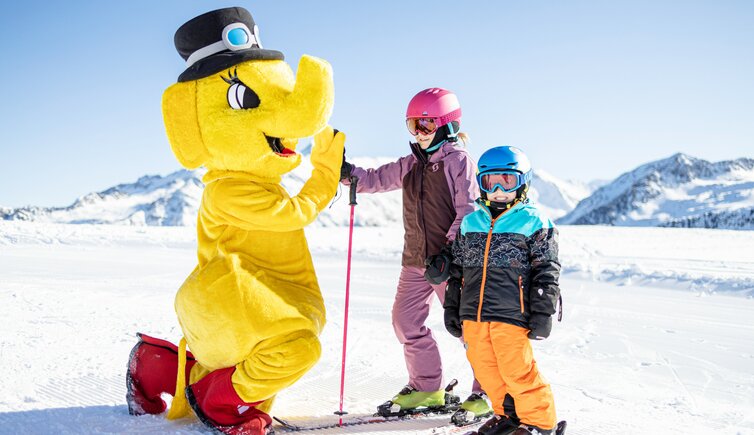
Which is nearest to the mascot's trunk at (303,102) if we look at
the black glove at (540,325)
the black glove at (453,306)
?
the black glove at (453,306)

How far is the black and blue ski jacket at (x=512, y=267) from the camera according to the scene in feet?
9.69

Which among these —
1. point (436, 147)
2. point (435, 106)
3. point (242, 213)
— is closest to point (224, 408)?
point (242, 213)

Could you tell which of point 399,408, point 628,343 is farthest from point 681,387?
point 399,408

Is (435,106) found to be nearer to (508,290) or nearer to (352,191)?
(352,191)

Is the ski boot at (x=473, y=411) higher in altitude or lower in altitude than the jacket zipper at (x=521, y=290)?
lower

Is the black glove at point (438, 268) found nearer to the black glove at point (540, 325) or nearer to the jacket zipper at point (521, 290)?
the jacket zipper at point (521, 290)

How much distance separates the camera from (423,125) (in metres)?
3.74

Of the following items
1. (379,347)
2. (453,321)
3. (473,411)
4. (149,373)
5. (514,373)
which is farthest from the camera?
(379,347)

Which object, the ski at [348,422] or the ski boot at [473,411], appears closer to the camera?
the ski at [348,422]

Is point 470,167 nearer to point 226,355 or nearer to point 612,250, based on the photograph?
point 226,355

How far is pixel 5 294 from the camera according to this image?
671 cm

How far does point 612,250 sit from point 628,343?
39.1 ft

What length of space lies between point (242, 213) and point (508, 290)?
Result: 4.66ft

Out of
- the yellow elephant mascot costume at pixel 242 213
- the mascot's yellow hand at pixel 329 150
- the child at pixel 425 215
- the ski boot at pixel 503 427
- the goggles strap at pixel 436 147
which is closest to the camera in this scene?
the yellow elephant mascot costume at pixel 242 213
